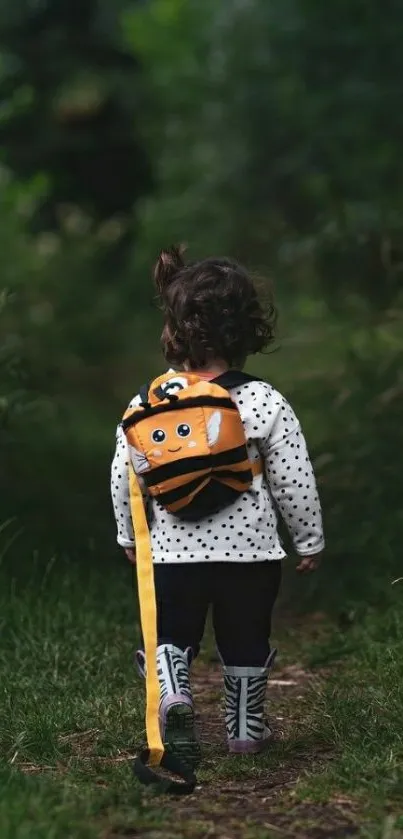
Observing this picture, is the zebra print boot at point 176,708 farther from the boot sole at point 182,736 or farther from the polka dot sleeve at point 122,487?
the polka dot sleeve at point 122,487

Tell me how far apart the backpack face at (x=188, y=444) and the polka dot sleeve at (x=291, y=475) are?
0.12 m

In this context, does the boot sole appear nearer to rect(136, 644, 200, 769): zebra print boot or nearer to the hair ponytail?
rect(136, 644, 200, 769): zebra print boot

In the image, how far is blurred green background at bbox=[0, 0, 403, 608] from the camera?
20.3ft

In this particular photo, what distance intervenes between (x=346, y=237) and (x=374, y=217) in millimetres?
1092

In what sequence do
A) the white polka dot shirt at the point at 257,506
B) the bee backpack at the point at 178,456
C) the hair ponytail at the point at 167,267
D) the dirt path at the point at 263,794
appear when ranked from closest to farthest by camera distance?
the dirt path at the point at 263,794 < the bee backpack at the point at 178,456 < the white polka dot shirt at the point at 257,506 < the hair ponytail at the point at 167,267

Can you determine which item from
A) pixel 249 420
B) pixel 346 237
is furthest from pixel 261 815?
pixel 346 237

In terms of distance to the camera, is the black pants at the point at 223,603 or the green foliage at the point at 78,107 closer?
the black pants at the point at 223,603

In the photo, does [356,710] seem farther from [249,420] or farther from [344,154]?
[344,154]

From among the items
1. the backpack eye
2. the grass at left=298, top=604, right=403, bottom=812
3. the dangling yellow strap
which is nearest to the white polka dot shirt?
the dangling yellow strap

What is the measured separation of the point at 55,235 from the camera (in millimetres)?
13023

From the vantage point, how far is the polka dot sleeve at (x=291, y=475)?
3664 mm

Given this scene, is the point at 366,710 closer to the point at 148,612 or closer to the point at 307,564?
the point at 307,564

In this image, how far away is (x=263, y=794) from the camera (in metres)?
3.37

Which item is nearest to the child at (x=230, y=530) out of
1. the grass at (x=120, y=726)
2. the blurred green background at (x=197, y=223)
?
the grass at (x=120, y=726)
